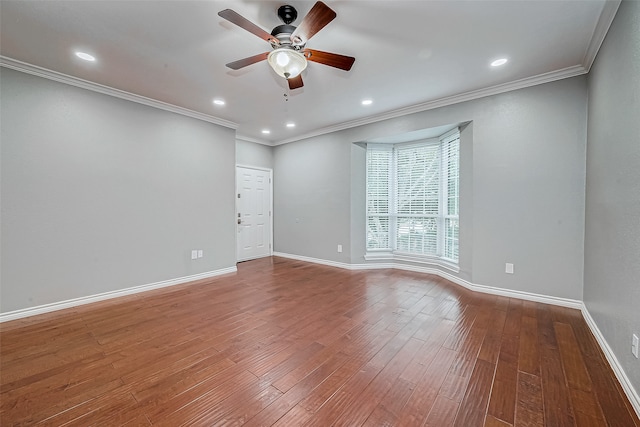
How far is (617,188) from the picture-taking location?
196cm

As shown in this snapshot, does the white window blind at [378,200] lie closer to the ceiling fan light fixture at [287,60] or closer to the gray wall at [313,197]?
the gray wall at [313,197]

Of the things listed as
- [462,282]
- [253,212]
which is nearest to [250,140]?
[253,212]

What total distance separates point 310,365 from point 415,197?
12.2 ft

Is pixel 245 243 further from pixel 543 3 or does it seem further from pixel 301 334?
pixel 543 3

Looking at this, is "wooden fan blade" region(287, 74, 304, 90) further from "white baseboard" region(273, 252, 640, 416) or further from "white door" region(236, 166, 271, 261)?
"white baseboard" region(273, 252, 640, 416)

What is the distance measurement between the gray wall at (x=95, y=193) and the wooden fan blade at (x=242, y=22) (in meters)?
2.79

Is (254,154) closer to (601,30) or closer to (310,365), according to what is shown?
(310,365)

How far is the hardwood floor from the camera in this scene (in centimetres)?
153

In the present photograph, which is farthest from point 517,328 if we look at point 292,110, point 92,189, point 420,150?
point 92,189

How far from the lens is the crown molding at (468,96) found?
301 cm

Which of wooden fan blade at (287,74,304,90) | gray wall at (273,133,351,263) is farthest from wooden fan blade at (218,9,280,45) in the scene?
gray wall at (273,133,351,263)

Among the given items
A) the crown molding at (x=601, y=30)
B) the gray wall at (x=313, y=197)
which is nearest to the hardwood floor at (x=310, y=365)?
the gray wall at (x=313, y=197)

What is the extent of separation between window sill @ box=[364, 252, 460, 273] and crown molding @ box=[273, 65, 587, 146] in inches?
99.6

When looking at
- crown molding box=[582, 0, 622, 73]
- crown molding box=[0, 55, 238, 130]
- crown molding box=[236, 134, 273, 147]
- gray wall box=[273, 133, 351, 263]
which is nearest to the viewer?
crown molding box=[582, 0, 622, 73]
